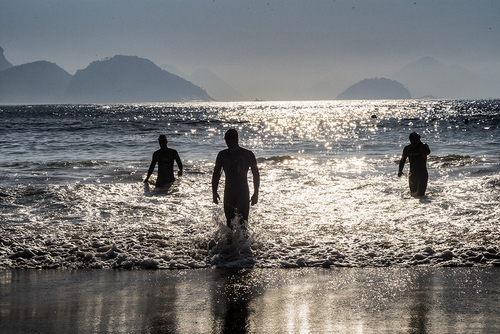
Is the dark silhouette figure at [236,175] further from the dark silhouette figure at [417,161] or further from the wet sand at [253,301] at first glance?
the dark silhouette figure at [417,161]

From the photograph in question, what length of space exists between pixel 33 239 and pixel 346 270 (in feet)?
17.6

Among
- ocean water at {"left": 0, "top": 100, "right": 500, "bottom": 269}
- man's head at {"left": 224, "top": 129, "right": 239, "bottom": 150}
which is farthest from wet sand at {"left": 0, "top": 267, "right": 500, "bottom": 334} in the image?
man's head at {"left": 224, "top": 129, "right": 239, "bottom": 150}

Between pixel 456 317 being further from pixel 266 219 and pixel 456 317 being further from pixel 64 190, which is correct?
pixel 64 190

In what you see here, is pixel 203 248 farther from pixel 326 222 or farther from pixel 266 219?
pixel 326 222

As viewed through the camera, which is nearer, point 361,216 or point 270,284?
point 270,284

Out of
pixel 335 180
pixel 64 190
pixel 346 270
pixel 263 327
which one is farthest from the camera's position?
pixel 335 180

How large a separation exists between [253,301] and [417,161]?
24.5 ft

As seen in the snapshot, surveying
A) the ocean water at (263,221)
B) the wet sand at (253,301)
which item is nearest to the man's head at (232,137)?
the ocean water at (263,221)

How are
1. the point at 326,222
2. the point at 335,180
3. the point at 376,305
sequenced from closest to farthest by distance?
1. the point at 376,305
2. the point at 326,222
3. the point at 335,180

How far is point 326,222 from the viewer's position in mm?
7773

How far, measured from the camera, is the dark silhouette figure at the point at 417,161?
32.4ft

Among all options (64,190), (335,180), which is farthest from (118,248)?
(335,180)

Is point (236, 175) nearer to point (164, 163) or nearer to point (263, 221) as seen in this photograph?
point (263, 221)

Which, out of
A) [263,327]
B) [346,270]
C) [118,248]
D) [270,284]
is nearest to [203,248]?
[118,248]
